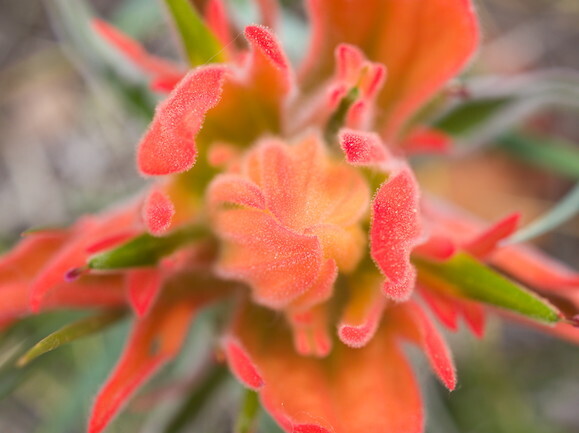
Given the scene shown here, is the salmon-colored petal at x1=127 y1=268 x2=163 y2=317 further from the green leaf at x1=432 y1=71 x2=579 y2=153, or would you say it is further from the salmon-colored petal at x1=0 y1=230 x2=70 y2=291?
the green leaf at x1=432 y1=71 x2=579 y2=153

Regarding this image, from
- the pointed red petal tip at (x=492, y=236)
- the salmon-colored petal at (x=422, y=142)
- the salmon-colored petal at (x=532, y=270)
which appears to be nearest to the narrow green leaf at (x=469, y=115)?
the salmon-colored petal at (x=422, y=142)

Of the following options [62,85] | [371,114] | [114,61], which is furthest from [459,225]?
[62,85]

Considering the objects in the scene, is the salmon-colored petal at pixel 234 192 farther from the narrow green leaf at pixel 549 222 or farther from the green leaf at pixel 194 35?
the narrow green leaf at pixel 549 222

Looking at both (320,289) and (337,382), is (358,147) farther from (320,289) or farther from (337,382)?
(337,382)

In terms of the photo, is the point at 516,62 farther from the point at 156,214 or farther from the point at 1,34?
the point at 156,214

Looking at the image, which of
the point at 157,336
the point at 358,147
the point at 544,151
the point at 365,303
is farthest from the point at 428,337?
the point at 544,151

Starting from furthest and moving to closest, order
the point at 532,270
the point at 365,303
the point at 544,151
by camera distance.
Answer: the point at 544,151 → the point at 532,270 → the point at 365,303

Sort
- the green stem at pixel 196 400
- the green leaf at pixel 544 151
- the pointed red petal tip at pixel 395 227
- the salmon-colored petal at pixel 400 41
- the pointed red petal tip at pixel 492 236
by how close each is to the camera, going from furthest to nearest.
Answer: the green leaf at pixel 544 151, the green stem at pixel 196 400, the salmon-colored petal at pixel 400 41, the pointed red petal tip at pixel 492 236, the pointed red petal tip at pixel 395 227
